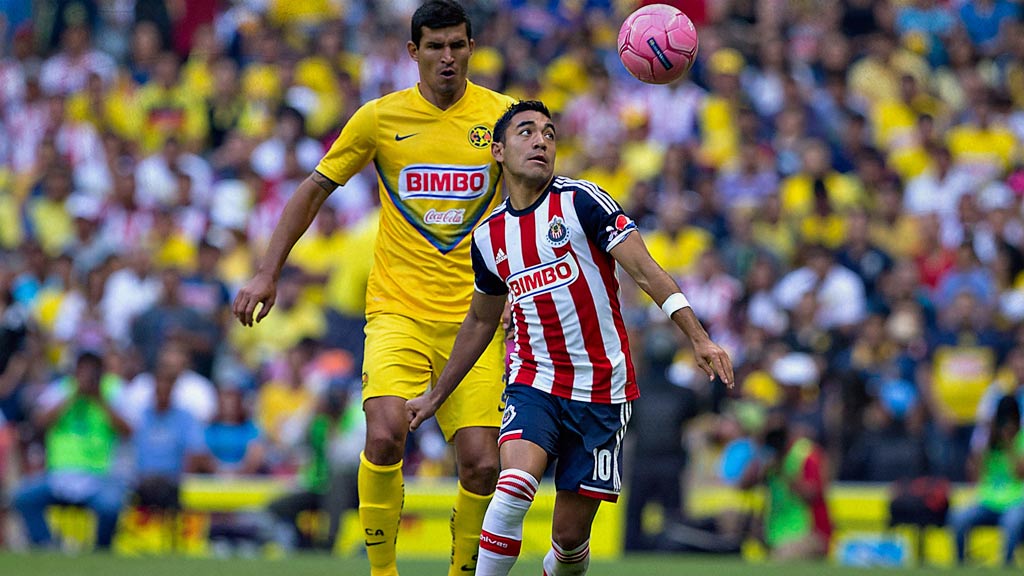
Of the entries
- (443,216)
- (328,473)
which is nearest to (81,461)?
(328,473)

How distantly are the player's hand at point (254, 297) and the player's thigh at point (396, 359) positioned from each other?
56cm

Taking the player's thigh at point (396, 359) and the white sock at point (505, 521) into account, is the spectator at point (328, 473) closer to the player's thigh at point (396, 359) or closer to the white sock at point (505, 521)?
the player's thigh at point (396, 359)

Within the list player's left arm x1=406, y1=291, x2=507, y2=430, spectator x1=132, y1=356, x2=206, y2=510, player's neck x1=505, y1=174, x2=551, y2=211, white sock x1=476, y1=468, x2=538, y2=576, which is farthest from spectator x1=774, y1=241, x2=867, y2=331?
white sock x1=476, y1=468, x2=538, y2=576

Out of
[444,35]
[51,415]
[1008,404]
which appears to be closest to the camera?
[444,35]

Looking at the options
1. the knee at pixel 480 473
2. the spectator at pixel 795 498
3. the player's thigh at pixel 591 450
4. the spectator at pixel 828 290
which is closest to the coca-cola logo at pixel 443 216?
the knee at pixel 480 473

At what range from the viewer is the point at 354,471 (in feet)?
46.1

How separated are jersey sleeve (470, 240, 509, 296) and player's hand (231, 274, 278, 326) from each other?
1.01 metres

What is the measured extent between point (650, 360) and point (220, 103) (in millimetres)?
7481

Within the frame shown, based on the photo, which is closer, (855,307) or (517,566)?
(517,566)

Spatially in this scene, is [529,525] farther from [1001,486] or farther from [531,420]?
[531,420]

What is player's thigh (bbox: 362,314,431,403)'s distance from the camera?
313 inches

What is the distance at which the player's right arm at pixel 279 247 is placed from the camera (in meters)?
7.93

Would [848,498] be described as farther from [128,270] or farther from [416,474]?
[128,270]

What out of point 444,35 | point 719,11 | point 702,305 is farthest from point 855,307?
point 444,35
